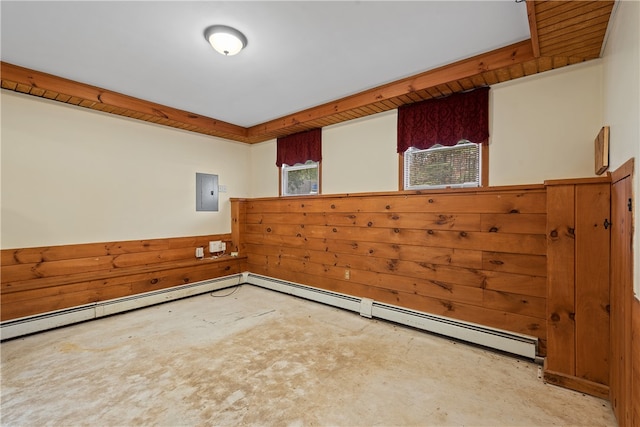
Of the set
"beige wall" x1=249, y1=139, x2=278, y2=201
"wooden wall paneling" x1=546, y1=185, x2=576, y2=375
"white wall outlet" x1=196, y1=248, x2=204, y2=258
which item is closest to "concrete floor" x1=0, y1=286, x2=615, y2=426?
"wooden wall paneling" x1=546, y1=185, x2=576, y2=375

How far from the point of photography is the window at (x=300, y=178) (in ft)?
14.7

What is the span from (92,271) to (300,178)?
307 centimetres

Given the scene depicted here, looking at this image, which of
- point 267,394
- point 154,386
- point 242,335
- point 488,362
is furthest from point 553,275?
point 154,386

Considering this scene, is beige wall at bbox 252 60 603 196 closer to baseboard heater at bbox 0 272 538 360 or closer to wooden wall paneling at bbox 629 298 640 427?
baseboard heater at bbox 0 272 538 360

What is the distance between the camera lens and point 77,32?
227 cm

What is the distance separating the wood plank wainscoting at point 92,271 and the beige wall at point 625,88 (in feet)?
14.8

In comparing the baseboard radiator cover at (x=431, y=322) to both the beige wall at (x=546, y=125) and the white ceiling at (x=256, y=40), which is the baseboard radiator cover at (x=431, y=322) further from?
the white ceiling at (x=256, y=40)

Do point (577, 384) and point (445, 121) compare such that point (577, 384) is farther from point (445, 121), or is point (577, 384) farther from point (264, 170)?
point (264, 170)

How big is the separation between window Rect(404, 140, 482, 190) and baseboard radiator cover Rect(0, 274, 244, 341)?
131 inches

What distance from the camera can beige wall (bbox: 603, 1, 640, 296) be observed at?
1.34 m

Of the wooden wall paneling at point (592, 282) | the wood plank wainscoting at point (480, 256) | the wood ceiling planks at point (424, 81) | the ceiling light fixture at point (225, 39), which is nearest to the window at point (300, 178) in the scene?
the wood plank wainscoting at point (480, 256)

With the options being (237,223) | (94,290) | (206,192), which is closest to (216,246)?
(237,223)

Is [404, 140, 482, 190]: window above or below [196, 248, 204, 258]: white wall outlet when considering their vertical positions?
above

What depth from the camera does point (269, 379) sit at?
209 centimetres
